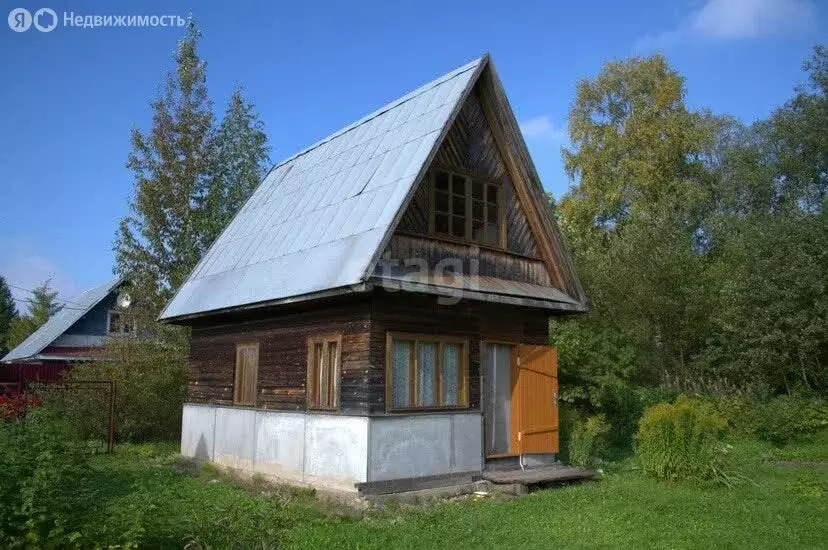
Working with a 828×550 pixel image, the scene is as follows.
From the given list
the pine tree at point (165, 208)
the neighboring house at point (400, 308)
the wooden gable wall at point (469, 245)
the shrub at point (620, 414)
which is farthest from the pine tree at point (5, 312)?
the wooden gable wall at point (469, 245)

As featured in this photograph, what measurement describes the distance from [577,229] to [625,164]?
12.4 ft

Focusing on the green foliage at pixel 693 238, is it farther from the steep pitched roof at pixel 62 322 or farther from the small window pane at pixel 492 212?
the steep pitched roof at pixel 62 322

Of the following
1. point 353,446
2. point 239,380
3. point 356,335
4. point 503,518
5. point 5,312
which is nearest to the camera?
point 503,518

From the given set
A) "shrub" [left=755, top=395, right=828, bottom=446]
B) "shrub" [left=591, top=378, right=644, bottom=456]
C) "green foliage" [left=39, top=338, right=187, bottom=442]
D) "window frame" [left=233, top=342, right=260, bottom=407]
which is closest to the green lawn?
"window frame" [left=233, top=342, right=260, bottom=407]

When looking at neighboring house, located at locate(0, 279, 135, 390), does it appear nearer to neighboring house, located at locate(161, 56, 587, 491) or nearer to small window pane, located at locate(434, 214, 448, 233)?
neighboring house, located at locate(161, 56, 587, 491)

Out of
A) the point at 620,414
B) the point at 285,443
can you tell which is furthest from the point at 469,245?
the point at 620,414

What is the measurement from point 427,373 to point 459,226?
2729mm

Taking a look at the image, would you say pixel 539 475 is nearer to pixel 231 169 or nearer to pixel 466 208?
pixel 466 208

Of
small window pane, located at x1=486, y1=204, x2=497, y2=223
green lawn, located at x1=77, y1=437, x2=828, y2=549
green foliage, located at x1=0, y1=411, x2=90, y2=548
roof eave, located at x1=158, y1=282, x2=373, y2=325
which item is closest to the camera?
green foliage, located at x1=0, y1=411, x2=90, y2=548

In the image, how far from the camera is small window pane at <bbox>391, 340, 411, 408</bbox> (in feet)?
35.8

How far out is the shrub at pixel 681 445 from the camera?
37.3 feet

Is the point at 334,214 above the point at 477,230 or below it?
above

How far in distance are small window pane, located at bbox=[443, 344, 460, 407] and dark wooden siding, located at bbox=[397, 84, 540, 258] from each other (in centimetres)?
207

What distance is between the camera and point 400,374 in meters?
11.0
